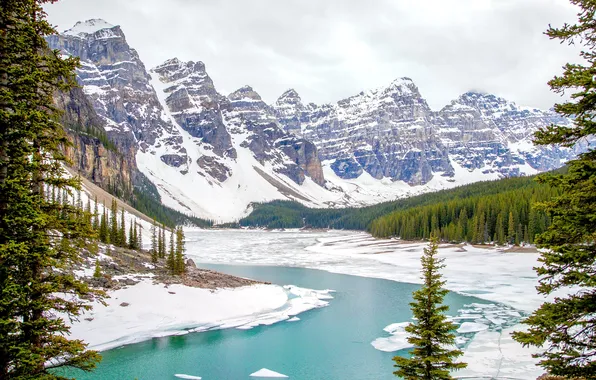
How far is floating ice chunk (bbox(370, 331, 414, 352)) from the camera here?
26922 millimetres

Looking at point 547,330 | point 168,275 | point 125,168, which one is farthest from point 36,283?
point 125,168

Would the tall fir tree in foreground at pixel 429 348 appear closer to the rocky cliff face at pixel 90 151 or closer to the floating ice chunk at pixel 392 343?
the floating ice chunk at pixel 392 343

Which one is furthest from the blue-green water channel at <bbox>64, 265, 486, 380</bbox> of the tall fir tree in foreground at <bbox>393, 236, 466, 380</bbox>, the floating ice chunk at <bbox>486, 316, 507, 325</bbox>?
the tall fir tree in foreground at <bbox>393, 236, 466, 380</bbox>

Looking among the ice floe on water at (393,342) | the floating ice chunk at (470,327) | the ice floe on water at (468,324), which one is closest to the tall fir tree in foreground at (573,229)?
the ice floe on water at (468,324)

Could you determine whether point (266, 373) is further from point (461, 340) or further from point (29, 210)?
point (29, 210)

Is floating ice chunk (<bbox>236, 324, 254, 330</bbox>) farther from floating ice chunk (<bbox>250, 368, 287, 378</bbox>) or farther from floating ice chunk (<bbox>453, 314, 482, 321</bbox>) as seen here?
floating ice chunk (<bbox>453, 314, 482, 321</bbox>)

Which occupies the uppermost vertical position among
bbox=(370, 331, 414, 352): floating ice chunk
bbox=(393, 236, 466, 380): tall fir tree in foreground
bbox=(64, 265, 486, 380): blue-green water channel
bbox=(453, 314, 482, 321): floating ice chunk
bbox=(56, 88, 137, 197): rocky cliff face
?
bbox=(56, 88, 137, 197): rocky cliff face

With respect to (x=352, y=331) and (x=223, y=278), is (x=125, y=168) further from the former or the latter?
(x=352, y=331)

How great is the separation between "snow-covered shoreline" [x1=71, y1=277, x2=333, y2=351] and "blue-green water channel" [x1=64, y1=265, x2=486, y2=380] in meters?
1.36

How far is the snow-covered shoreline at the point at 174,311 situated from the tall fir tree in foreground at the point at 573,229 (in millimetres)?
25290

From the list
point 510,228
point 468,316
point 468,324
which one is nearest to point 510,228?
point 510,228

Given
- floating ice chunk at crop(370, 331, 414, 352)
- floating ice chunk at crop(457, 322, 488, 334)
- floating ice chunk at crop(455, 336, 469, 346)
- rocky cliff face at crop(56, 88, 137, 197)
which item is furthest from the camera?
rocky cliff face at crop(56, 88, 137, 197)

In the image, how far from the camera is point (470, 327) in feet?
101

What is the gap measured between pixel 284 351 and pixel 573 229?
2136 cm
